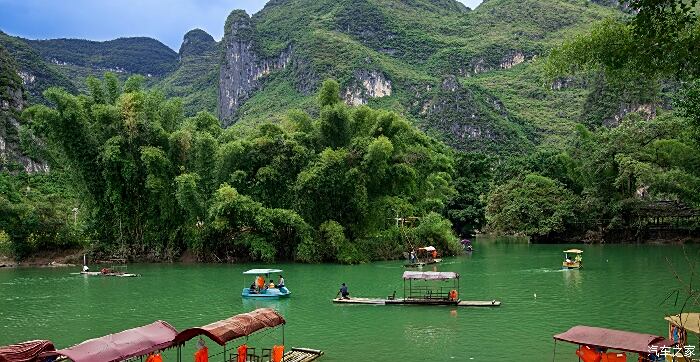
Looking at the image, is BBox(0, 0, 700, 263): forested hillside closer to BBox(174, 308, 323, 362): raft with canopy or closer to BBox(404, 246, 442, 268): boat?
BBox(404, 246, 442, 268): boat

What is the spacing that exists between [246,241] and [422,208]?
16192mm

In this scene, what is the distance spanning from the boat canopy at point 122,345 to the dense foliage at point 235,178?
80.9ft

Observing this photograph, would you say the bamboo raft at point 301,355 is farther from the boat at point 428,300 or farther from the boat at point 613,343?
the boat at point 428,300

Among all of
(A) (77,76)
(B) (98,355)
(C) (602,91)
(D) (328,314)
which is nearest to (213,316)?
(D) (328,314)

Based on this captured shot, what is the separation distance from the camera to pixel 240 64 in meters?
171

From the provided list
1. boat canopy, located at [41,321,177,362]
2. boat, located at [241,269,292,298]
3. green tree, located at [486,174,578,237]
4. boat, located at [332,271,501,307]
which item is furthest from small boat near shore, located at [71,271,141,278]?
green tree, located at [486,174,578,237]

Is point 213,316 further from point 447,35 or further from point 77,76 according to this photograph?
point 77,76

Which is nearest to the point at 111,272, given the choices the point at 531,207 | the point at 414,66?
the point at 531,207

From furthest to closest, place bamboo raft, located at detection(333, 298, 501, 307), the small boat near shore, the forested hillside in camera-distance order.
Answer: the forested hillside → the small boat near shore → bamboo raft, located at detection(333, 298, 501, 307)

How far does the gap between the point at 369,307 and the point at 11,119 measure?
6958 centimetres

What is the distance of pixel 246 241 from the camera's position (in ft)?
126

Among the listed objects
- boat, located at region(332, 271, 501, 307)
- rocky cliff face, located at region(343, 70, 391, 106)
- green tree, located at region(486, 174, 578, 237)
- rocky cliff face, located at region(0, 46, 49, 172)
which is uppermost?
rocky cliff face, located at region(343, 70, 391, 106)

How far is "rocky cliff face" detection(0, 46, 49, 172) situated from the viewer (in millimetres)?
72188

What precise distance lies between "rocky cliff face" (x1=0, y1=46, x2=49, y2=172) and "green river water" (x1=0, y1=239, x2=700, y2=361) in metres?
41.5
